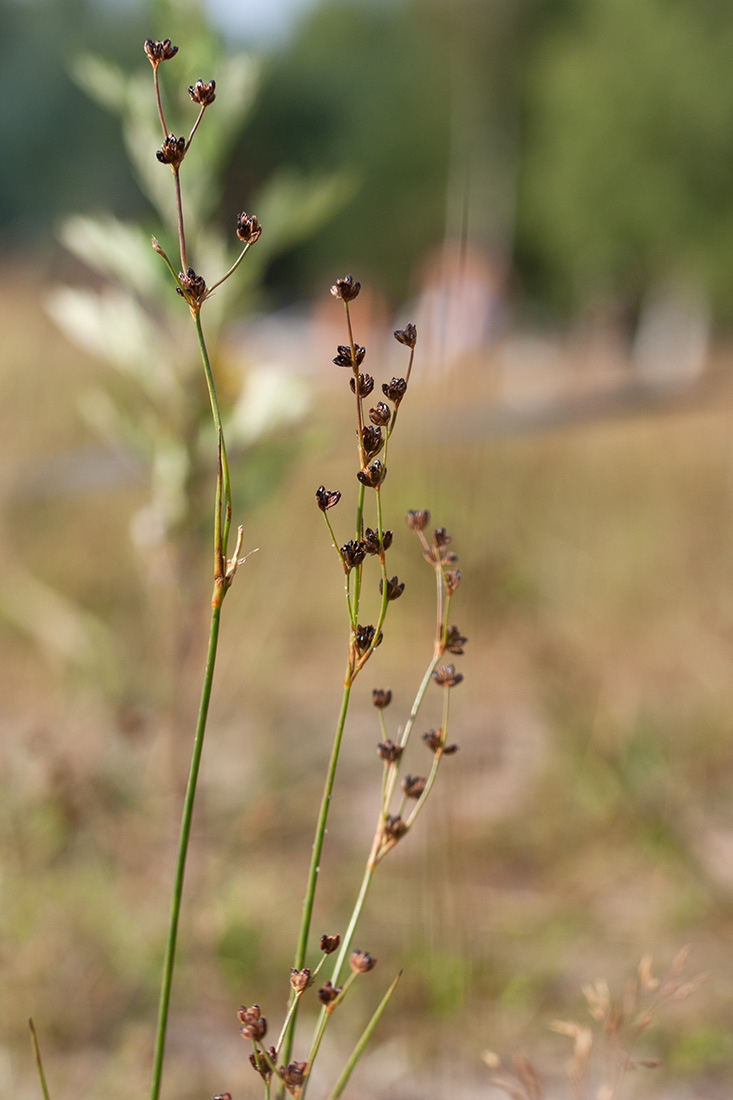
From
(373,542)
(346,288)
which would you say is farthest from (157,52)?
(373,542)

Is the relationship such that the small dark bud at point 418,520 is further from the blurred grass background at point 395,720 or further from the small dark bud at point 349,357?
the blurred grass background at point 395,720

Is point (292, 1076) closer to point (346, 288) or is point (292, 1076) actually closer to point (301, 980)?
point (301, 980)

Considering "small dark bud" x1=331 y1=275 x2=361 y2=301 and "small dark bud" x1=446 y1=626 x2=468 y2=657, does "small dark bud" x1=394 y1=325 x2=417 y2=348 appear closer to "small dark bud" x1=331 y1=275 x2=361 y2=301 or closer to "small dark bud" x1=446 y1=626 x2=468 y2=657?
"small dark bud" x1=331 y1=275 x2=361 y2=301

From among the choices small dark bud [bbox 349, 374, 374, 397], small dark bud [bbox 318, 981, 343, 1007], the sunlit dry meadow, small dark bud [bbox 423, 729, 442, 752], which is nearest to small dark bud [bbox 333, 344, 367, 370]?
small dark bud [bbox 349, 374, 374, 397]

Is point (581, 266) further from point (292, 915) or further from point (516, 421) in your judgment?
point (292, 915)

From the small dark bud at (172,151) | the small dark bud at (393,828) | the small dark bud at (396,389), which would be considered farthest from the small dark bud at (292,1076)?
the small dark bud at (172,151)

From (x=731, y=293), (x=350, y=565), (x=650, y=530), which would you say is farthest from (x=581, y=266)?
(x=350, y=565)
